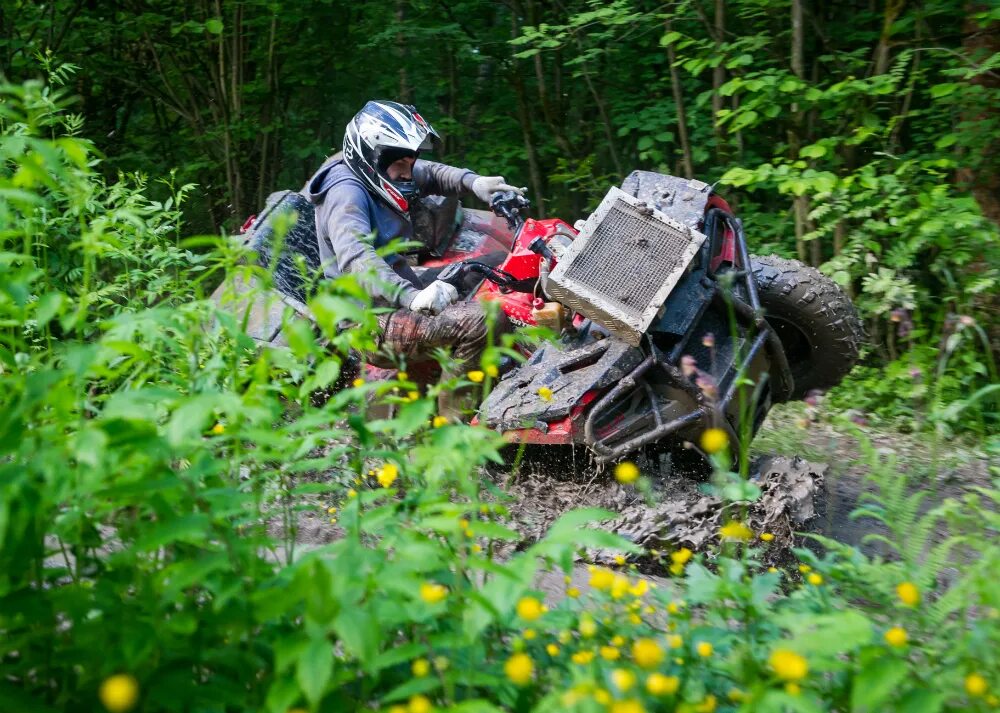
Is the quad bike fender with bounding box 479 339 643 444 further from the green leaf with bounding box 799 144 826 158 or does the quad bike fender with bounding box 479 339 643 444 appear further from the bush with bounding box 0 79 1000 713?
the green leaf with bounding box 799 144 826 158

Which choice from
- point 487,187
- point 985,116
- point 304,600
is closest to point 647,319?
point 487,187

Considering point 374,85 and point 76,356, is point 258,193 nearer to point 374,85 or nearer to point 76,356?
point 374,85

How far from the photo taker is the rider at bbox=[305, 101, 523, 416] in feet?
13.9

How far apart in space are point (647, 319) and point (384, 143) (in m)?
1.74

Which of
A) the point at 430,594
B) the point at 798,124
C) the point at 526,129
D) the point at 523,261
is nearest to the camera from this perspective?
the point at 430,594

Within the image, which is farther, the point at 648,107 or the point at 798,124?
the point at 648,107

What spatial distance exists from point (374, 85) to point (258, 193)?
167 cm

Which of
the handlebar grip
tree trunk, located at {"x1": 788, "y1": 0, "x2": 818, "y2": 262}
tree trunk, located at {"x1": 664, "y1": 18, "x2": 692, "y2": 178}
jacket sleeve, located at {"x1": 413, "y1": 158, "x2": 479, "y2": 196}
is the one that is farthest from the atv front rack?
tree trunk, located at {"x1": 664, "y1": 18, "x2": 692, "y2": 178}

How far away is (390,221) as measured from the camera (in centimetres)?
474

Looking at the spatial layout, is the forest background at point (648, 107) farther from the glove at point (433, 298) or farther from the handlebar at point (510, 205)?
the glove at point (433, 298)

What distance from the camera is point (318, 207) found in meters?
4.70

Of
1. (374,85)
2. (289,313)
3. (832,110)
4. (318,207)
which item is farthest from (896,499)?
(374,85)

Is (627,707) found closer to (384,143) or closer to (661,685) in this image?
(661,685)

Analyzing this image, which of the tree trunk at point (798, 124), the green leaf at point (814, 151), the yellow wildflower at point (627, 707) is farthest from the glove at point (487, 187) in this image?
the yellow wildflower at point (627, 707)
